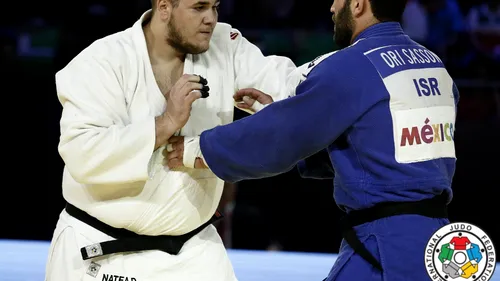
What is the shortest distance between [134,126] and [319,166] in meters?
0.72

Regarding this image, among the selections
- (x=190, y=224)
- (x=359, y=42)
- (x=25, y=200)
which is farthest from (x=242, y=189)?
(x=359, y=42)

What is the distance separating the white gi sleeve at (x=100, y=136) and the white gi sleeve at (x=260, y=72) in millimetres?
541

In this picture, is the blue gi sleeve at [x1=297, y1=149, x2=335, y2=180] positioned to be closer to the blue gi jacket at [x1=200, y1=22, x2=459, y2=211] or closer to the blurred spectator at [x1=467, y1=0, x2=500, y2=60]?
the blue gi jacket at [x1=200, y1=22, x2=459, y2=211]

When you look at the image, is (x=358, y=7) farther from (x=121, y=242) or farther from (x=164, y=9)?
(x=121, y=242)

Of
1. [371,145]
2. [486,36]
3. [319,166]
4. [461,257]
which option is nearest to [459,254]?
[461,257]

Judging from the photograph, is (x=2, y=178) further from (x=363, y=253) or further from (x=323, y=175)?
(x=363, y=253)

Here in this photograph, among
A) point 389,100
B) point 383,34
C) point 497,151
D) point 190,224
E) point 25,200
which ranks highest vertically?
point 383,34

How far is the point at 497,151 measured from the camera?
267 inches

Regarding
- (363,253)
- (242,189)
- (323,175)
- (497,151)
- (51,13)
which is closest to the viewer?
(363,253)

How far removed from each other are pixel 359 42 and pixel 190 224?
0.95 m

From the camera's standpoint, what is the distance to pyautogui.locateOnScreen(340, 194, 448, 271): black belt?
9.27ft

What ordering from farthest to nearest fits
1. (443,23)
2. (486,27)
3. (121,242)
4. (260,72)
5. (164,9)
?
(443,23)
(486,27)
(260,72)
(164,9)
(121,242)

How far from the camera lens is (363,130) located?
2834 mm

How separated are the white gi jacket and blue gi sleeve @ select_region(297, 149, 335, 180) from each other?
322 millimetres
